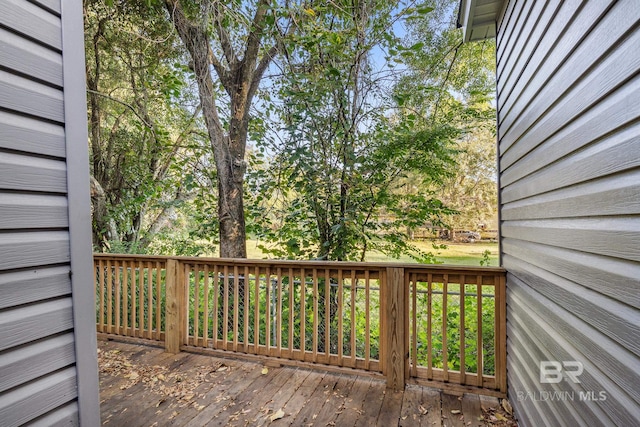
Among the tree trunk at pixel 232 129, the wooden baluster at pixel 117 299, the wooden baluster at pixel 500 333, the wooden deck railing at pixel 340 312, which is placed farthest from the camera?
the tree trunk at pixel 232 129

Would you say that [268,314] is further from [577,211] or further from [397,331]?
[577,211]

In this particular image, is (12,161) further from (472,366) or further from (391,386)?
(472,366)

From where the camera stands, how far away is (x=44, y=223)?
104 cm

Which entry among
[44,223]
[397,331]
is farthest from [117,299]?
[397,331]

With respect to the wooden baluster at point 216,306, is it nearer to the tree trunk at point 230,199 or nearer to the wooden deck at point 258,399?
the wooden deck at point 258,399

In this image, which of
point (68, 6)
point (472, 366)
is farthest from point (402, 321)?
point (68, 6)

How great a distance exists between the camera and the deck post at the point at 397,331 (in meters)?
2.33

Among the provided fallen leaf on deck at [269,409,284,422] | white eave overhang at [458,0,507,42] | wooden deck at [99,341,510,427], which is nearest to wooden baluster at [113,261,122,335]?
wooden deck at [99,341,510,427]

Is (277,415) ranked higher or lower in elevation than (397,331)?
lower

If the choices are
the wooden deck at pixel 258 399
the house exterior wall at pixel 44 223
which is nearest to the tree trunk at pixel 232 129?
the wooden deck at pixel 258 399

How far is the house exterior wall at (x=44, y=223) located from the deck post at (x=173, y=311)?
183 centimetres

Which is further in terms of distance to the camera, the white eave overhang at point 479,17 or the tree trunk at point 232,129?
the tree trunk at point 232,129

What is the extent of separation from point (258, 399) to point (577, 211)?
220cm

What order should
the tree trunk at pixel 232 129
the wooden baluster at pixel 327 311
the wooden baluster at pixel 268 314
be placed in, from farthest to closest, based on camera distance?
the tree trunk at pixel 232 129 < the wooden baluster at pixel 268 314 < the wooden baluster at pixel 327 311
